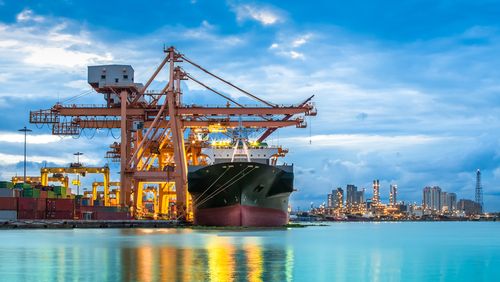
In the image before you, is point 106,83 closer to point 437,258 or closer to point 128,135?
point 128,135

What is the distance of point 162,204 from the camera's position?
10862cm

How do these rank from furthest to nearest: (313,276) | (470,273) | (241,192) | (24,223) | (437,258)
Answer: (24,223)
(241,192)
(437,258)
(470,273)
(313,276)

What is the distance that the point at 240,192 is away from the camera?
61.2m

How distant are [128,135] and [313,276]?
58.6m

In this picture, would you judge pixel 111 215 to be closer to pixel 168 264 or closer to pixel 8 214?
pixel 8 214

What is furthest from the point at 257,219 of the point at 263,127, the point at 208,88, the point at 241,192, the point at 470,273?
the point at 470,273

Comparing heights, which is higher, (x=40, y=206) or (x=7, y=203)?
(x=7, y=203)

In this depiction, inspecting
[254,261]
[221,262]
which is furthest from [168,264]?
[254,261]

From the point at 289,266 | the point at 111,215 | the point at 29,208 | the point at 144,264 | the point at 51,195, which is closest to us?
the point at 144,264

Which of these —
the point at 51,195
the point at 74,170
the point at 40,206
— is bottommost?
the point at 40,206

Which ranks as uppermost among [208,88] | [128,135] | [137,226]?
[208,88]

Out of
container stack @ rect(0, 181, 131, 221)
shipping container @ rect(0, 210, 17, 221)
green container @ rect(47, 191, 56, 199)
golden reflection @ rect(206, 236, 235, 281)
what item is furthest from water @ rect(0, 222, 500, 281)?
green container @ rect(47, 191, 56, 199)

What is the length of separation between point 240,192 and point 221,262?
32739mm

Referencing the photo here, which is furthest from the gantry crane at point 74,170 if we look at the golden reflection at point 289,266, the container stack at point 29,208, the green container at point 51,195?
the golden reflection at point 289,266
